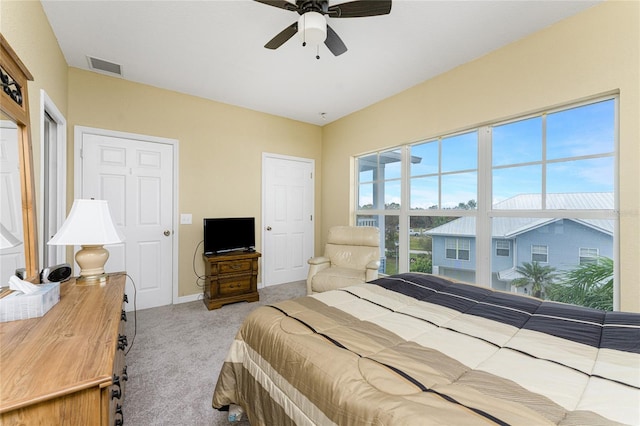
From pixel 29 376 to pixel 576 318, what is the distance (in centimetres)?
206

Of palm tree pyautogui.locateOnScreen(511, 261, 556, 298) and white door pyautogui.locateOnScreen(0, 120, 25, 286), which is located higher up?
white door pyautogui.locateOnScreen(0, 120, 25, 286)

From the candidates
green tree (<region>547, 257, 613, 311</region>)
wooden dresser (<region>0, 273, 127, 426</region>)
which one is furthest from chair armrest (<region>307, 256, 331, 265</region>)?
wooden dresser (<region>0, 273, 127, 426</region>)

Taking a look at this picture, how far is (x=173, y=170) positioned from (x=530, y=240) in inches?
158

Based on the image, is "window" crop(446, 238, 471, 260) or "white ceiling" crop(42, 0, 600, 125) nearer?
"white ceiling" crop(42, 0, 600, 125)

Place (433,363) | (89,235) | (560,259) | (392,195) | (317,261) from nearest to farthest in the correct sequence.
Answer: (433,363) < (89,235) < (560,259) < (317,261) < (392,195)

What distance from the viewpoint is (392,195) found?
12.4 ft

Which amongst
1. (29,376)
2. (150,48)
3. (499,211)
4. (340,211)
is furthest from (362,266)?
(150,48)

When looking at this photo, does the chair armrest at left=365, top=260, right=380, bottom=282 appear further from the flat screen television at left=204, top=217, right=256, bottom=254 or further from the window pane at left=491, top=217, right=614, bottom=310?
the flat screen television at left=204, top=217, right=256, bottom=254

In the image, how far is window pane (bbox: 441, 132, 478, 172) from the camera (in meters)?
2.90

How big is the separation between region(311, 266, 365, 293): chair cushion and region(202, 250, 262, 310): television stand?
90 cm

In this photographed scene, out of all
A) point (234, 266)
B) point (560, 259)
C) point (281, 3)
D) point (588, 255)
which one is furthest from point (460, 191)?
point (234, 266)

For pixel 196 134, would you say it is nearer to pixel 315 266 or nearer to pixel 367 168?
pixel 315 266

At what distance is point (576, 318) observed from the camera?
50.6 inches

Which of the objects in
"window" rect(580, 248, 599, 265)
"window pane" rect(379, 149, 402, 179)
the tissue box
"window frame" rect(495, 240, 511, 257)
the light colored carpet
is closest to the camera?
the tissue box
